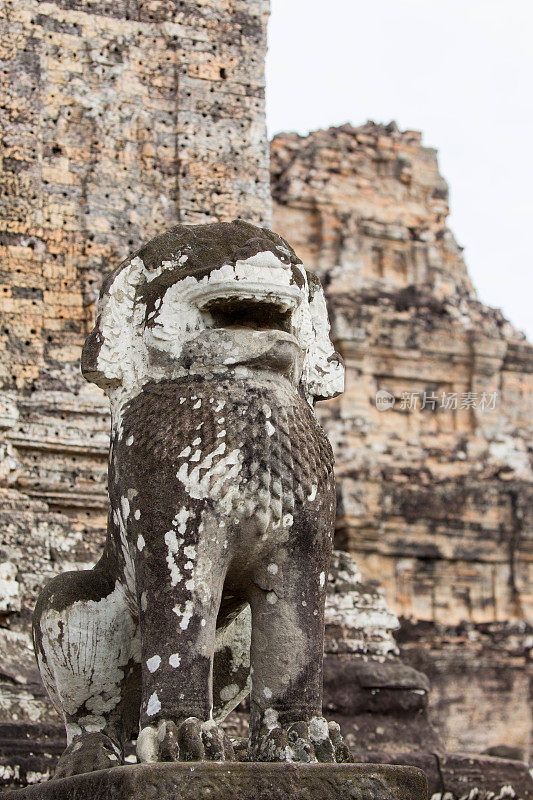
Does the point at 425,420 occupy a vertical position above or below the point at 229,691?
→ above

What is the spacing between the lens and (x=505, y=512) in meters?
21.1

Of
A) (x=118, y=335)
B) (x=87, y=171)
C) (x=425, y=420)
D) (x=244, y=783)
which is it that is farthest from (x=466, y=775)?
(x=425, y=420)

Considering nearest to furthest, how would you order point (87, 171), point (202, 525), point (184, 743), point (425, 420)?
point (184, 743) → point (202, 525) → point (87, 171) → point (425, 420)

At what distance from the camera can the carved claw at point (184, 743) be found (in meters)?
4.12

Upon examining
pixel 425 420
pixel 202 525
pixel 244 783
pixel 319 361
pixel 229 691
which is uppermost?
pixel 425 420

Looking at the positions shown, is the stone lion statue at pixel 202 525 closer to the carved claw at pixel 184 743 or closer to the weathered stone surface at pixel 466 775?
the carved claw at pixel 184 743

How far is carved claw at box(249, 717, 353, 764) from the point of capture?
4.34 m

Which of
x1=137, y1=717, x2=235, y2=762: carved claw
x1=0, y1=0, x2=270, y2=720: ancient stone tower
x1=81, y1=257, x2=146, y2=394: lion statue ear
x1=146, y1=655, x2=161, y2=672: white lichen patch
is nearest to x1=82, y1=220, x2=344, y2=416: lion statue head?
x1=81, y1=257, x2=146, y2=394: lion statue ear

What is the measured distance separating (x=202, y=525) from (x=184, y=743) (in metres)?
0.73

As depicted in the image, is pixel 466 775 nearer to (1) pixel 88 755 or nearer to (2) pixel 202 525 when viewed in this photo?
(1) pixel 88 755

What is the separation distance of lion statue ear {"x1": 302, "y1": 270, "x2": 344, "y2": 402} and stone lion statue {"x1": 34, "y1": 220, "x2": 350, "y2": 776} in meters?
0.04

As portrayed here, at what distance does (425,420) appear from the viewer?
22.5 metres

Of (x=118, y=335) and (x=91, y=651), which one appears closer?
(x=91, y=651)

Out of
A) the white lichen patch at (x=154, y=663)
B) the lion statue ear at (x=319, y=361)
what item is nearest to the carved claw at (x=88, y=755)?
the white lichen patch at (x=154, y=663)
